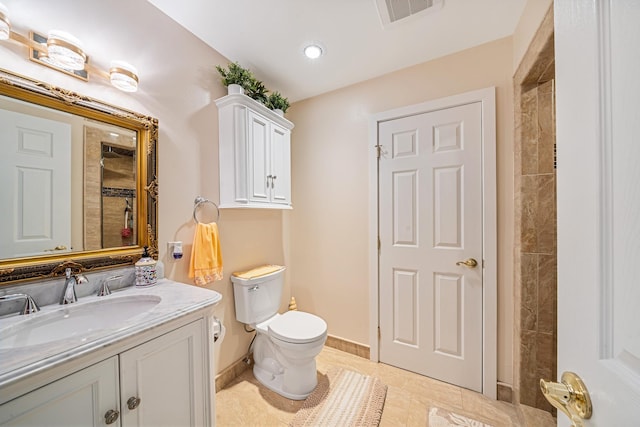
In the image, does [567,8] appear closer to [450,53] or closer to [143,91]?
[450,53]

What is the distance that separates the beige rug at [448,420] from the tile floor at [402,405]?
4 cm

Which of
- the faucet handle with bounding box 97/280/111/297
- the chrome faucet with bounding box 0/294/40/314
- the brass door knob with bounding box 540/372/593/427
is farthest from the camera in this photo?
the faucet handle with bounding box 97/280/111/297

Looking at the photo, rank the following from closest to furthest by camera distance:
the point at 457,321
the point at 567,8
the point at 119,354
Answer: the point at 567,8, the point at 119,354, the point at 457,321

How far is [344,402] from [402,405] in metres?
0.37

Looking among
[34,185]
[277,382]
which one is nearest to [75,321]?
[34,185]

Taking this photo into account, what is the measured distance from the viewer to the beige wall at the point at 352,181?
157 cm

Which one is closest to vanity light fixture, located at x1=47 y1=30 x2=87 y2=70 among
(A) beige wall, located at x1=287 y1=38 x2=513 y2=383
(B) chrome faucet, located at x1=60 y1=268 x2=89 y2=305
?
(B) chrome faucet, located at x1=60 y1=268 x2=89 y2=305

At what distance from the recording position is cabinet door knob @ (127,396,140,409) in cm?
79

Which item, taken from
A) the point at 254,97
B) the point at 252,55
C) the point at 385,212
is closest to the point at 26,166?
the point at 254,97

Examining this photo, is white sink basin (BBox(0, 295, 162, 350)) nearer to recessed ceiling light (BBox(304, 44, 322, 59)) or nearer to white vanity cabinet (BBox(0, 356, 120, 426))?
white vanity cabinet (BBox(0, 356, 120, 426))

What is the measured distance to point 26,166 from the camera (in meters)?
0.95

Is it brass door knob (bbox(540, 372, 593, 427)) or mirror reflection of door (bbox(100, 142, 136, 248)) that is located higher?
mirror reflection of door (bbox(100, 142, 136, 248))

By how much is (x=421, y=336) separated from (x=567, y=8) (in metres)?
1.90

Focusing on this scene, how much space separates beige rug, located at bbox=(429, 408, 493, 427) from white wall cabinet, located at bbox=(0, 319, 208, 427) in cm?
125
